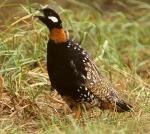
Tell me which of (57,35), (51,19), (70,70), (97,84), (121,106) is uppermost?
(51,19)

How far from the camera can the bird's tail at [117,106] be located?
6434 millimetres

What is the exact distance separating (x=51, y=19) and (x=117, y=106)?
908 millimetres

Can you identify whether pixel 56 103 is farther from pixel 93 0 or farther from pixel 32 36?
pixel 93 0

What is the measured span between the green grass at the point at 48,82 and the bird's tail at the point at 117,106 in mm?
53

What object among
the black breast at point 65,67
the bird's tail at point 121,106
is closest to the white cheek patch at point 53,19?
the black breast at point 65,67

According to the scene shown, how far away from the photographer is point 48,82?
7.21 meters

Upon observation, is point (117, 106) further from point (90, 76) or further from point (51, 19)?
point (51, 19)

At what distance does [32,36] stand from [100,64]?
710mm

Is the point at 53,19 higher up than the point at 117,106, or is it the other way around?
the point at 53,19

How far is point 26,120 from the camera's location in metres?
6.54

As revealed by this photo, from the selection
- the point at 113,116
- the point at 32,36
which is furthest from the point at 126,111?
the point at 32,36

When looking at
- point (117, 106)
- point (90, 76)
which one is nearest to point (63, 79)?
point (90, 76)

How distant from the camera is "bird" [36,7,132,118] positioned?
6.14m

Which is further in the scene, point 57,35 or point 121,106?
point 121,106
